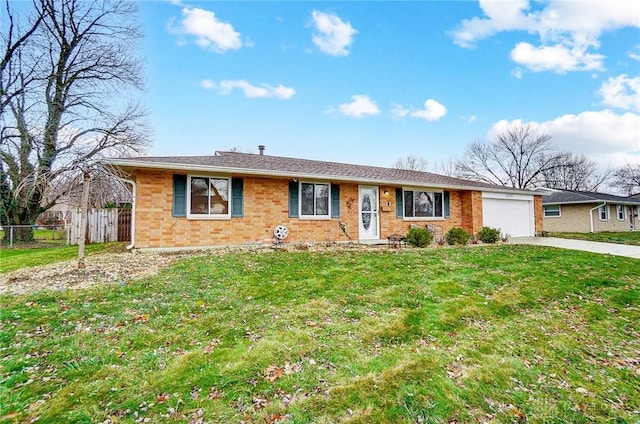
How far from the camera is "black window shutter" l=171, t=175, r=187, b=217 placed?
343 inches

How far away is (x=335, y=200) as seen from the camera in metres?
11.0

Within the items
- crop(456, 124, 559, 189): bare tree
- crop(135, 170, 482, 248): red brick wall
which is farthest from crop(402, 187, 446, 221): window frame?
crop(456, 124, 559, 189): bare tree

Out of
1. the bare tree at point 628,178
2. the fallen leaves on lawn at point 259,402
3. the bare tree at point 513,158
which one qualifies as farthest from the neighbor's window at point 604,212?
the fallen leaves on lawn at point 259,402

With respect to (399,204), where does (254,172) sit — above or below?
above

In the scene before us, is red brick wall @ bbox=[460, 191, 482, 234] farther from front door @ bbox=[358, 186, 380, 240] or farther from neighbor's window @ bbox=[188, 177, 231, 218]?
neighbor's window @ bbox=[188, 177, 231, 218]

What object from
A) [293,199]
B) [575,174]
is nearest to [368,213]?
[293,199]

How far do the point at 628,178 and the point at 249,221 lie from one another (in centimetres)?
5095

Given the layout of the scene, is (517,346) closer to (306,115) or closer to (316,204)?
(316,204)

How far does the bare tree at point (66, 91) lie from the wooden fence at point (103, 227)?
203cm

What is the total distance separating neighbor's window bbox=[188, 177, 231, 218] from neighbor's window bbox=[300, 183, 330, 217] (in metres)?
2.61

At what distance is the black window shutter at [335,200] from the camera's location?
36.0 feet

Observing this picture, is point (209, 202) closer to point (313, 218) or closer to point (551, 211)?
point (313, 218)

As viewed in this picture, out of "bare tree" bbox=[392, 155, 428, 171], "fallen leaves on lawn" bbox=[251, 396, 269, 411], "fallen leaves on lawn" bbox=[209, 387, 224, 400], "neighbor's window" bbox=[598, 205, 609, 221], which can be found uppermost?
"bare tree" bbox=[392, 155, 428, 171]

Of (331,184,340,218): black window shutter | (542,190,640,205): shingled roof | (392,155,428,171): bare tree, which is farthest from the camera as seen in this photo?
(392,155,428,171): bare tree
